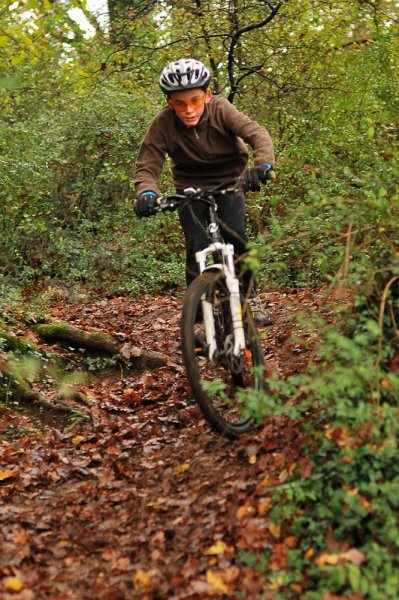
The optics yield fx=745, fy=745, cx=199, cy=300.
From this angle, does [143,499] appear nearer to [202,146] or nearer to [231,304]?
[231,304]

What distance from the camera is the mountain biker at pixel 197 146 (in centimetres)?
538

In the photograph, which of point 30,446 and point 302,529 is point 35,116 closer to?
point 30,446

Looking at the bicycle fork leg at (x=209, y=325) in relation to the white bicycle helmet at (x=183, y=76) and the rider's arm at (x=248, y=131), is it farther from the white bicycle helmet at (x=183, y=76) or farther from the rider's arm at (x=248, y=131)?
the white bicycle helmet at (x=183, y=76)

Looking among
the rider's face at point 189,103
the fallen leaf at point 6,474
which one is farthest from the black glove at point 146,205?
the fallen leaf at point 6,474

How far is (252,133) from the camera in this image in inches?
217

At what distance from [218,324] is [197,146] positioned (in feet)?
5.16

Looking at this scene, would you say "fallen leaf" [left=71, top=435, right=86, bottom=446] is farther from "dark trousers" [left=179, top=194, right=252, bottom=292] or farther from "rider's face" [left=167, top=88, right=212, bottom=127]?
"rider's face" [left=167, top=88, right=212, bottom=127]

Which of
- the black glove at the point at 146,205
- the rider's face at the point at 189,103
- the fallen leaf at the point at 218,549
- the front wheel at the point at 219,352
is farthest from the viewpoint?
the rider's face at the point at 189,103

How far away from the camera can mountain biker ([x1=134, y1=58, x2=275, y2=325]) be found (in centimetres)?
538

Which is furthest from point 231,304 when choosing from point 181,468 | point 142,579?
point 142,579

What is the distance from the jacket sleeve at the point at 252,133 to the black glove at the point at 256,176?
17 centimetres

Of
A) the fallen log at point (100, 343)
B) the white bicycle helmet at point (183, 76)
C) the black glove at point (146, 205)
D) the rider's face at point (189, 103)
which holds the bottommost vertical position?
the fallen log at point (100, 343)

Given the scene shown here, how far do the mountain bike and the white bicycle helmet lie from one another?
2.58 feet

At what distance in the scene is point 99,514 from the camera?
4.46 metres
